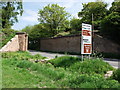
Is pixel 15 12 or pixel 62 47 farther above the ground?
pixel 15 12

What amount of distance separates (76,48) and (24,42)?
451 inches

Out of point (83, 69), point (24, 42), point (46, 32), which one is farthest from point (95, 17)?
point (83, 69)

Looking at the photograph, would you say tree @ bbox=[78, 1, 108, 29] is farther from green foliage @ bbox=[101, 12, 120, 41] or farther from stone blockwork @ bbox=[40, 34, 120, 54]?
green foliage @ bbox=[101, 12, 120, 41]

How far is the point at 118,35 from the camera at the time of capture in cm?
1867

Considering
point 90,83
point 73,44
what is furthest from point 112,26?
point 90,83

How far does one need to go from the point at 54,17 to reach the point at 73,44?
12840mm

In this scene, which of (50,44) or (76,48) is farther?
(50,44)

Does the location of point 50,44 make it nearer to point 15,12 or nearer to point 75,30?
point 75,30

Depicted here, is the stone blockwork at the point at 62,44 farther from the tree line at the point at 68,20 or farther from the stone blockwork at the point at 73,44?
the tree line at the point at 68,20

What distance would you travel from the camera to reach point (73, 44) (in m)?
26.2

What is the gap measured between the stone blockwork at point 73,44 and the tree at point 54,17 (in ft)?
13.7

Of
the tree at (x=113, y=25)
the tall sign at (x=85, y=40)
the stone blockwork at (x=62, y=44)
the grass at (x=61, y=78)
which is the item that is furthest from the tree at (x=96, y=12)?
the grass at (x=61, y=78)

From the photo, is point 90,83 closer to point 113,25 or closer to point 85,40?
point 85,40

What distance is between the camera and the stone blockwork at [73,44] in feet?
65.7
